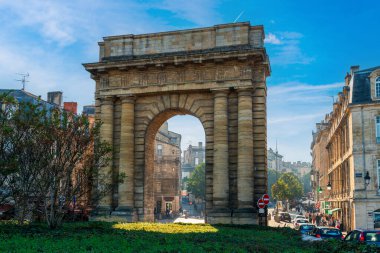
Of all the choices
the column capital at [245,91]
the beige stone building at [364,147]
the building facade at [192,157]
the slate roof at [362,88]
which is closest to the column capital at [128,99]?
the column capital at [245,91]

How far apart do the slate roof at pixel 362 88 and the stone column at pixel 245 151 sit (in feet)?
41.8

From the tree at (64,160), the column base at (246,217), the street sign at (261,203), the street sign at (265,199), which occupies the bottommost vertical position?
the column base at (246,217)

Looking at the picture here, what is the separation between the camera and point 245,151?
3062cm

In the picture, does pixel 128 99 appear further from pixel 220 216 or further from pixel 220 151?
pixel 220 216

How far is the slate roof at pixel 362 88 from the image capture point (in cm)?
3956

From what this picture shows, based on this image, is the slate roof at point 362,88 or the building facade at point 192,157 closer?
the slate roof at point 362,88

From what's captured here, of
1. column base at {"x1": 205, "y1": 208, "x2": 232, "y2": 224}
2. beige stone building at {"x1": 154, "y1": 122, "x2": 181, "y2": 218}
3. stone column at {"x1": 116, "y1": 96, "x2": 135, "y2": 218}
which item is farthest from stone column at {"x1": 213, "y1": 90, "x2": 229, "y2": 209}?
beige stone building at {"x1": 154, "y1": 122, "x2": 181, "y2": 218}

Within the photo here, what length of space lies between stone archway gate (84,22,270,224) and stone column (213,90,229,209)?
6cm

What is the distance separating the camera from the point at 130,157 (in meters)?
33.4

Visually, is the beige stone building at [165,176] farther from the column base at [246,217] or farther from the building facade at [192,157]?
the building facade at [192,157]

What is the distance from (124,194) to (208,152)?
6174mm

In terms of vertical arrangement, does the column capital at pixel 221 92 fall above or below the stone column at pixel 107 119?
above

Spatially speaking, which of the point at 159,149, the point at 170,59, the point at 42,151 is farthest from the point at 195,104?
the point at 159,149

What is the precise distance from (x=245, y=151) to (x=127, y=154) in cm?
797
